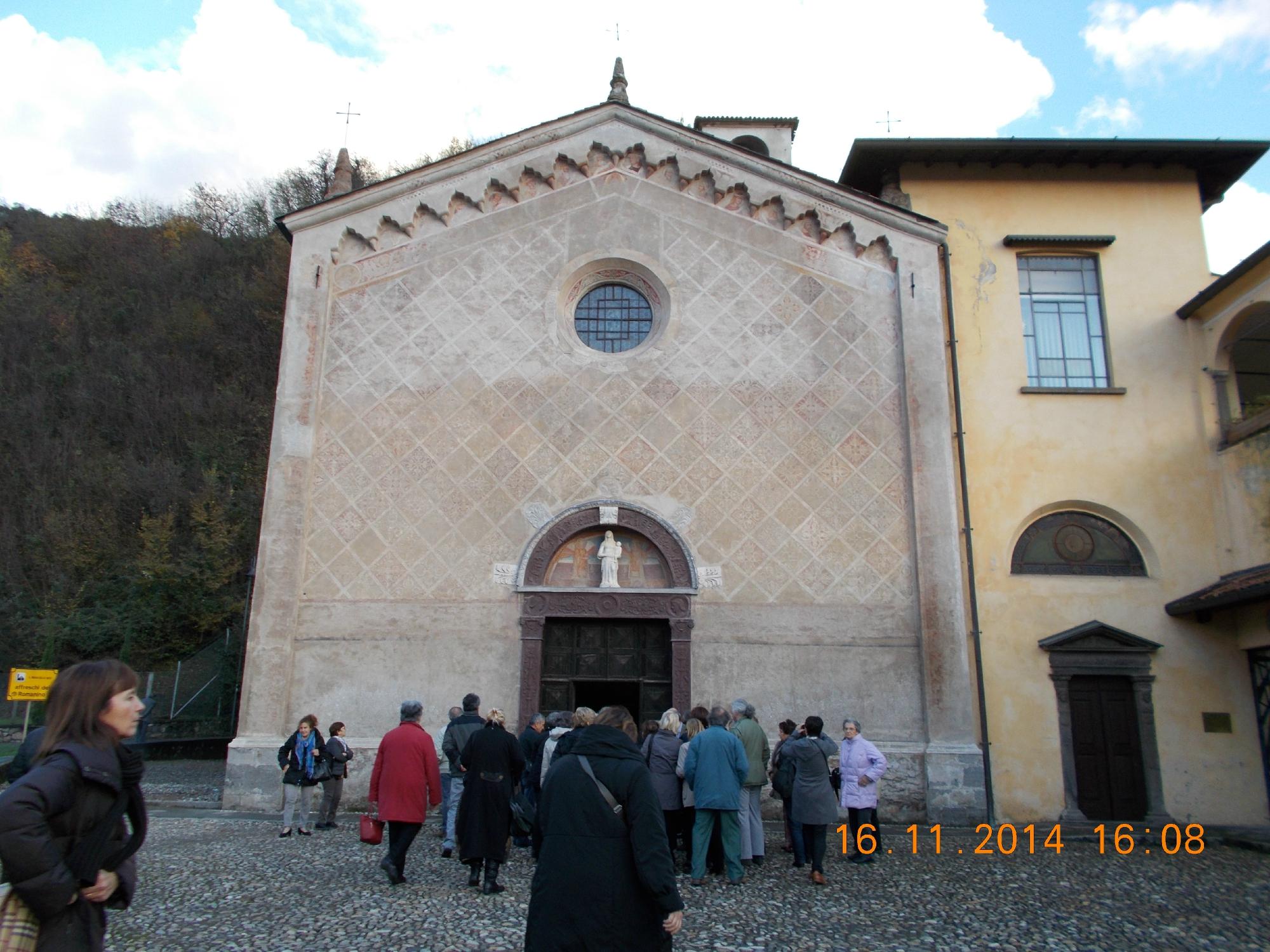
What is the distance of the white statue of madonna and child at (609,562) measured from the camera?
12695mm

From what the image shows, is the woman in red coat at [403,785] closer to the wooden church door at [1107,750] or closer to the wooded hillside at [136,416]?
the wooden church door at [1107,750]

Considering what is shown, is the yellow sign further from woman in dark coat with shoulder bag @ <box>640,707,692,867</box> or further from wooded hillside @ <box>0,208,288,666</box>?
woman in dark coat with shoulder bag @ <box>640,707,692,867</box>

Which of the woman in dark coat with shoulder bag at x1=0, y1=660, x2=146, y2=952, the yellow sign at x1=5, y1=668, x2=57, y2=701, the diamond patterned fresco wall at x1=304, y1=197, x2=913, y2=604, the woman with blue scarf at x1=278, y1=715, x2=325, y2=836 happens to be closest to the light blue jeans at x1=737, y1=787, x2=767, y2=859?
the diamond patterned fresco wall at x1=304, y1=197, x2=913, y2=604

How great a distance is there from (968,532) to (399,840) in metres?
9.01

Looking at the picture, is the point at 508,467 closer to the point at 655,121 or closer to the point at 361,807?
the point at 361,807

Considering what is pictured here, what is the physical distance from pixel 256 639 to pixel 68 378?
90.9ft

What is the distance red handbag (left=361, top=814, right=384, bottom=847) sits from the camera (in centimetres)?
784

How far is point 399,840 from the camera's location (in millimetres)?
7867

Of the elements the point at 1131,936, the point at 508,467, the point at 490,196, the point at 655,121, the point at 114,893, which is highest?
the point at 655,121

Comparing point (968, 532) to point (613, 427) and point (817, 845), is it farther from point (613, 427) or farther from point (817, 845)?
point (817, 845)

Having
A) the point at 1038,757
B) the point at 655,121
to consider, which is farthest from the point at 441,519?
the point at 1038,757

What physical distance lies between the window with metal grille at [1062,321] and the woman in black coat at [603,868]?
12085 mm

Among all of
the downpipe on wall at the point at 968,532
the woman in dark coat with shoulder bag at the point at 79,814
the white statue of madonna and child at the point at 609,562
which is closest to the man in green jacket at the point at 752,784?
the white statue of madonna and child at the point at 609,562

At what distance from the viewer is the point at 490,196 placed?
47.4ft
